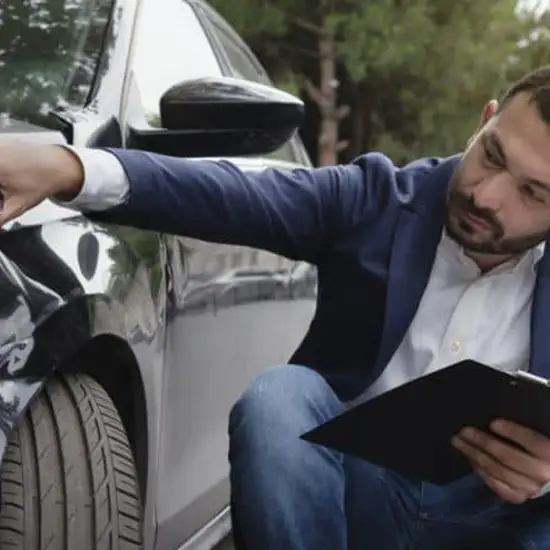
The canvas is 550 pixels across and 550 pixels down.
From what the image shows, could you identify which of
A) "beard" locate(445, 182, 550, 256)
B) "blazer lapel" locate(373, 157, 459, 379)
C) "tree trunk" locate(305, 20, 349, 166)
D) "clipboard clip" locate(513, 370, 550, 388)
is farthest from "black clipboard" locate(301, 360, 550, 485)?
"tree trunk" locate(305, 20, 349, 166)

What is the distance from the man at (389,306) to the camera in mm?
1913

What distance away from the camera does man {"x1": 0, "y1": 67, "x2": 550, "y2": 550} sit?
1.91 meters

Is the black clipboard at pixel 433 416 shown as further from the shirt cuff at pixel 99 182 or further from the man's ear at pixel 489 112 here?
the man's ear at pixel 489 112

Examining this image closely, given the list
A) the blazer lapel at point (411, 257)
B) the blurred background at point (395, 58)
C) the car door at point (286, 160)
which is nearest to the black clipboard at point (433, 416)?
the blazer lapel at point (411, 257)

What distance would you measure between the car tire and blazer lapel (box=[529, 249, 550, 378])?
2.23 feet

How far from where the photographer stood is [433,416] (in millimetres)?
1897

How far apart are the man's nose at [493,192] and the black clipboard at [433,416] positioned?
358 millimetres

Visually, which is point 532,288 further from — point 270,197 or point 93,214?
point 93,214

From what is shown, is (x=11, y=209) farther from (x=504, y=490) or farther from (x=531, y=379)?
(x=504, y=490)

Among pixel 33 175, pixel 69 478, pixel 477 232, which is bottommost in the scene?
pixel 69 478

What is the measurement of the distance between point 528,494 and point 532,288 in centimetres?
39

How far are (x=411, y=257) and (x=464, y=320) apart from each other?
0.15 m

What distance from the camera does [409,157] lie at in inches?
437

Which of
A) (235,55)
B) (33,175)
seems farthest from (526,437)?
(235,55)
